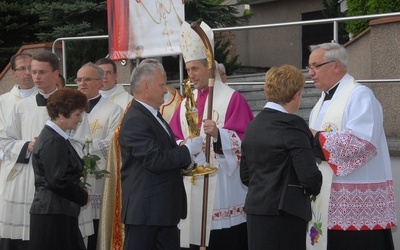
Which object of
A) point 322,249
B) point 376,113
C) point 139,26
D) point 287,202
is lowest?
point 322,249

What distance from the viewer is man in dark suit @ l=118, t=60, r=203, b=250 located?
14.2ft

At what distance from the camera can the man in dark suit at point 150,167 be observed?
432 cm

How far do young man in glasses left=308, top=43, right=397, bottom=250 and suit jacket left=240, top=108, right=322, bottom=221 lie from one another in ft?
1.72

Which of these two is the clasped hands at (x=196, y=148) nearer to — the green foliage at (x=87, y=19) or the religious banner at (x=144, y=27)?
the religious banner at (x=144, y=27)

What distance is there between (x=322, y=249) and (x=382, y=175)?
678 mm

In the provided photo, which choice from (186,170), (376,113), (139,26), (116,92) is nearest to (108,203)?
(186,170)

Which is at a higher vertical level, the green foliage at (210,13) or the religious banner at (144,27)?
the green foliage at (210,13)

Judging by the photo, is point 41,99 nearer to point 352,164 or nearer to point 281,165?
point 281,165

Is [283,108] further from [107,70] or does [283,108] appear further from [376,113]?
[107,70]

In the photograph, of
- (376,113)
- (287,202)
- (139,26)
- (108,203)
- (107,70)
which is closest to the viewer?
(287,202)

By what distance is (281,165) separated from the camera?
410 cm

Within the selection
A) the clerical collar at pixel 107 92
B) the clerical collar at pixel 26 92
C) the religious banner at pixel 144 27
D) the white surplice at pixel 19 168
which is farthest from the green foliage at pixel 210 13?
the white surplice at pixel 19 168

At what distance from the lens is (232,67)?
1286 cm

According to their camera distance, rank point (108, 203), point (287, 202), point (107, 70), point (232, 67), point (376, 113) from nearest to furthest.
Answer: point (287, 202)
point (376, 113)
point (108, 203)
point (107, 70)
point (232, 67)
